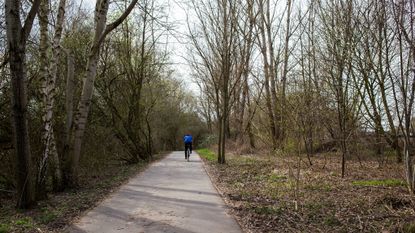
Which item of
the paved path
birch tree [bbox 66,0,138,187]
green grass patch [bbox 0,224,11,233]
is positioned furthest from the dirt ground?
birch tree [bbox 66,0,138,187]

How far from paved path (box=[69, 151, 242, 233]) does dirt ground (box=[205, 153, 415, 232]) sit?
488 millimetres

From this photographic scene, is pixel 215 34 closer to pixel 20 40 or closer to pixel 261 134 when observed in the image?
pixel 261 134

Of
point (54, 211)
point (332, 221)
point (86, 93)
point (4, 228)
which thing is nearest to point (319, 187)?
point (332, 221)

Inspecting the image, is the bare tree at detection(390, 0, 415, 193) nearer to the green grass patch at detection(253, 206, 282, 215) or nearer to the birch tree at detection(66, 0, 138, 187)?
the green grass patch at detection(253, 206, 282, 215)

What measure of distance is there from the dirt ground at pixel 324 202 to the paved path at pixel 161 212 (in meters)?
0.49

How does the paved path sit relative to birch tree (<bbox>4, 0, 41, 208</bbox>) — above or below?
below

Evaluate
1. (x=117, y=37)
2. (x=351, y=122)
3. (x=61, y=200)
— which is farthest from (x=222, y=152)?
(x=61, y=200)

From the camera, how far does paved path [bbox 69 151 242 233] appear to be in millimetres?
6617

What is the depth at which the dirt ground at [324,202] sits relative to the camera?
6316 millimetres

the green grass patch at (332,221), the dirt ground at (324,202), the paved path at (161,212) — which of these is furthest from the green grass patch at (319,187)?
the green grass patch at (332,221)

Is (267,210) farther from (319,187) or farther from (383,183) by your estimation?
(383,183)

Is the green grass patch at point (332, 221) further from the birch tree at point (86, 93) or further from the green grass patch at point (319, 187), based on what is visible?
the birch tree at point (86, 93)

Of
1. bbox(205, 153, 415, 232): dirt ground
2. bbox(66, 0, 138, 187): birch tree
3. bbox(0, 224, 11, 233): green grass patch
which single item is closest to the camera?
bbox(205, 153, 415, 232): dirt ground

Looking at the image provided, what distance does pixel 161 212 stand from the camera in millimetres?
7910
